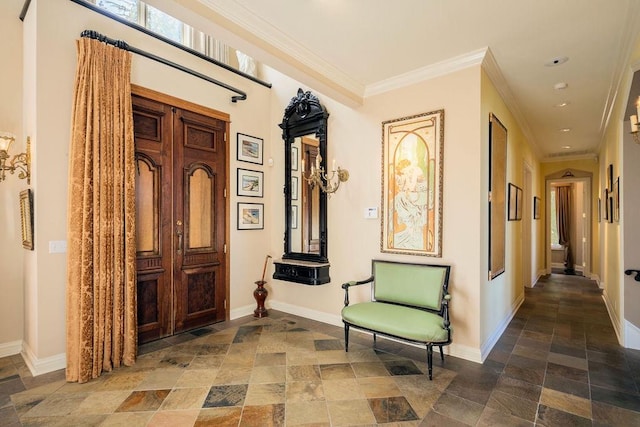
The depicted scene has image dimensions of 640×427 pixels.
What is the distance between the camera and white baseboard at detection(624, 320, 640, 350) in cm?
334

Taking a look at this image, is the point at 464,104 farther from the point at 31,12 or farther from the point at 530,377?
the point at 31,12

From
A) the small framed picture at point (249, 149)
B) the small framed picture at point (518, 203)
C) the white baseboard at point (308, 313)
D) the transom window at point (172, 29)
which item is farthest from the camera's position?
the small framed picture at point (518, 203)

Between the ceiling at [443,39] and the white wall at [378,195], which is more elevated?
the ceiling at [443,39]

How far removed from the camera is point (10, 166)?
120 inches

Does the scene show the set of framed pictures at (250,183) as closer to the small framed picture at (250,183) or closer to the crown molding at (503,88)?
the small framed picture at (250,183)

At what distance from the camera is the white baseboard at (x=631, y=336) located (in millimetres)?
3344

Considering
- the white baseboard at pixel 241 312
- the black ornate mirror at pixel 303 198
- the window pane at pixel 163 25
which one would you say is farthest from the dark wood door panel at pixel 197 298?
the window pane at pixel 163 25

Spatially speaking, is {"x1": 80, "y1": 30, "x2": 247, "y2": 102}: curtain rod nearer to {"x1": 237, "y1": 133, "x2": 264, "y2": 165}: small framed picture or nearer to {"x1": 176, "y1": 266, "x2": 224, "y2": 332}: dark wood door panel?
{"x1": 237, "y1": 133, "x2": 264, "y2": 165}: small framed picture

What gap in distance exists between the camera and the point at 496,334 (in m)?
3.58

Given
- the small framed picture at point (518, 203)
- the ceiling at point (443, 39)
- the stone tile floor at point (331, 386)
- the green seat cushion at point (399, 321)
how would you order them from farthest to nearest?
1. the small framed picture at point (518, 203)
2. the green seat cushion at point (399, 321)
3. the ceiling at point (443, 39)
4. the stone tile floor at point (331, 386)

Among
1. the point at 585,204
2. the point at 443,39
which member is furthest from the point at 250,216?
the point at 585,204

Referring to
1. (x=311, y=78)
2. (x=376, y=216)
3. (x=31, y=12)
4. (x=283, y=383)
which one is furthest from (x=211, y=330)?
(x=31, y=12)

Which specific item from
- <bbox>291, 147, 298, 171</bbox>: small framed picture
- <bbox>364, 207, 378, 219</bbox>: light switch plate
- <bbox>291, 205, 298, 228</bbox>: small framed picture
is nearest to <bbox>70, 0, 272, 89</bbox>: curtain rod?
<bbox>291, 147, 298, 171</bbox>: small framed picture

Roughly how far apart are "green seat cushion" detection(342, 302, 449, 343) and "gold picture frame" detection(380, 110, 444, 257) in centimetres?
65
